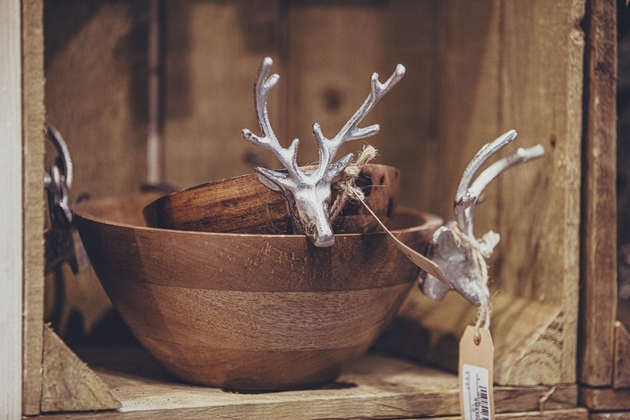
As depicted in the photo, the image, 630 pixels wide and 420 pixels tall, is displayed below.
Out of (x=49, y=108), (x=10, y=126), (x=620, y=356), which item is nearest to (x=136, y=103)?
(x=49, y=108)

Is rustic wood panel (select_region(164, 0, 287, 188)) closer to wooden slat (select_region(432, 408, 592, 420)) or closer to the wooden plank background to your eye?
the wooden plank background

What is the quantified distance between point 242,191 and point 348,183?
9 centimetres

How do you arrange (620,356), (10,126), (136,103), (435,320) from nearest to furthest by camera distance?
(10,126)
(620,356)
(435,320)
(136,103)

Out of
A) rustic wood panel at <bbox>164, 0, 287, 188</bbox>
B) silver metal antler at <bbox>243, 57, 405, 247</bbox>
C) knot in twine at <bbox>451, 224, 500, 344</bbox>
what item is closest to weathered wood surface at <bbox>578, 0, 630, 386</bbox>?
knot in twine at <bbox>451, 224, 500, 344</bbox>

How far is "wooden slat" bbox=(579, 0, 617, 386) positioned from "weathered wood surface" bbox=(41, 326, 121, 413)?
0.44 meters

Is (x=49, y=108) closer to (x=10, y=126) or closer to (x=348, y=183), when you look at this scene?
(x=10, y=126)

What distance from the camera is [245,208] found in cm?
60

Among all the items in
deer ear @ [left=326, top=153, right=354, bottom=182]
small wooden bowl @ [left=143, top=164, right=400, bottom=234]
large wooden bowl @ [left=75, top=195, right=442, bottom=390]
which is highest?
deer ear @ [left=326, top=153, right=354, bottom=182]

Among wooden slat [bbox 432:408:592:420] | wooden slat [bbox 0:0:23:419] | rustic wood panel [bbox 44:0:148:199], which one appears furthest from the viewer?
rustic wood panel [bbox 44:0:148:199]

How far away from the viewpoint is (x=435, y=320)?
824mm

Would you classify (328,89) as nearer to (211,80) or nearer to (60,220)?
(211,80)

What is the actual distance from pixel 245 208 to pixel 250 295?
7 centimetres

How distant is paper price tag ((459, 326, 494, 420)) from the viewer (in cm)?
62

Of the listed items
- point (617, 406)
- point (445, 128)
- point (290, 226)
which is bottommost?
point (617, 406)
